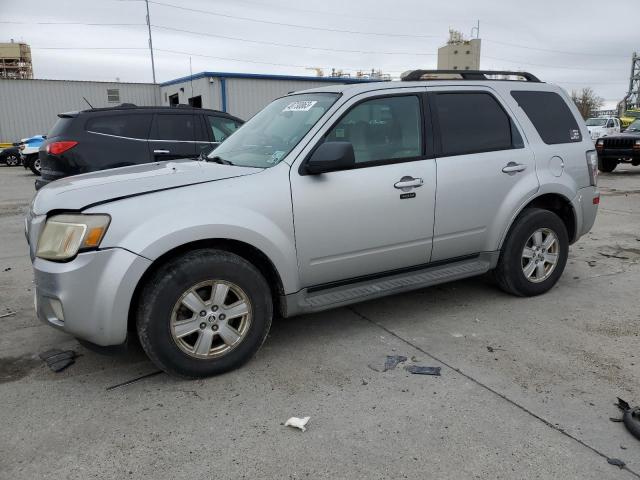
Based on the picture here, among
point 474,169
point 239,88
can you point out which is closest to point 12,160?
point 239,88

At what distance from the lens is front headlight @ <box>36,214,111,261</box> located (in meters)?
2.96

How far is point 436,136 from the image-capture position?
4125mm

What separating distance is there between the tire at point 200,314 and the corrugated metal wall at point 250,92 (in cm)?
1900

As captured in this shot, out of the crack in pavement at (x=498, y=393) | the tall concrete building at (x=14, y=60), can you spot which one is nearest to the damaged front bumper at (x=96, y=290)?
the crack in pavement at (x=498, y=393)

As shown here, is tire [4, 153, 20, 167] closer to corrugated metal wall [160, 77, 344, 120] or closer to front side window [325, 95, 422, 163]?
corrugated metal wall [160, 77, 344, 120]

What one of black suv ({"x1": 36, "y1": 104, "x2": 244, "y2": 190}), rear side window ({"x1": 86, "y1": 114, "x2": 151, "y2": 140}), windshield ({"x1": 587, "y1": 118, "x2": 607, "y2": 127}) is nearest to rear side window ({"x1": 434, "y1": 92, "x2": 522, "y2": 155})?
black suv ({"x1": 36, "y1": 104, "x2": 244, "y2": 190})

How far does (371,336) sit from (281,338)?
0.68 meters

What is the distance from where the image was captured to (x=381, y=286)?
3.95m

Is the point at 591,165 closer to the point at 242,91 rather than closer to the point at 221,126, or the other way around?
the point at 221,126

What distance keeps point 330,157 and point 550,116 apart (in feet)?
8.16

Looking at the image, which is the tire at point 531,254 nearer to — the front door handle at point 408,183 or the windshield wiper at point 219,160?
the front door handle at point 408,183

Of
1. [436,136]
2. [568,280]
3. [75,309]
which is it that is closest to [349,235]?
[436,136]

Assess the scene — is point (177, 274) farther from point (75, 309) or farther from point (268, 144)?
point (268, 144)

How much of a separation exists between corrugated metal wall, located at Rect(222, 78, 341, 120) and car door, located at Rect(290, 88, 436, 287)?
18.3 meters
